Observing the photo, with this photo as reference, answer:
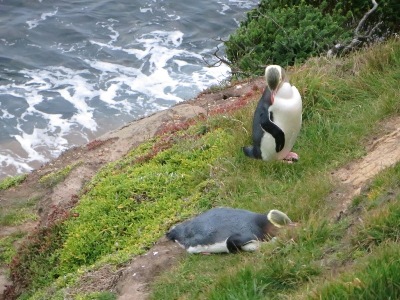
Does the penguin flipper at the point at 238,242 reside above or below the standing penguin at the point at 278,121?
below

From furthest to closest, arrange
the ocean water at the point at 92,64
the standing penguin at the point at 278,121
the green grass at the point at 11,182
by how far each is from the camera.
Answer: the ocean water at the point at 92,64, the green grass at the point at 11,182, the standing penguin at the point at 278,121

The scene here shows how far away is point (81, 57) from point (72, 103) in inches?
115

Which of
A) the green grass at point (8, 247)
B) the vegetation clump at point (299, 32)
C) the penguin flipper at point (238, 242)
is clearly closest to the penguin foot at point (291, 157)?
the penguin flipper at point (238, 242)

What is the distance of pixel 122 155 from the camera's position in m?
11.9

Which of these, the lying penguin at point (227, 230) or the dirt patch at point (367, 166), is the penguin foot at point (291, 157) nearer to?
the dirt patch at point (367, 166)

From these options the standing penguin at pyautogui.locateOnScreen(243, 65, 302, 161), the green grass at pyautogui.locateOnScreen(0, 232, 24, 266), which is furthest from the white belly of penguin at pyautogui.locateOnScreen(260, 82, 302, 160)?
the green grass at pyautogui.locateOnScreen(0, 232, 24, 266)

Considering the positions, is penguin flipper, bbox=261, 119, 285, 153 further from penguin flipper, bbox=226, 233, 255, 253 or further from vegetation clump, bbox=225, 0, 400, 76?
vegetation clump, bbox=225, 0, 400, 76

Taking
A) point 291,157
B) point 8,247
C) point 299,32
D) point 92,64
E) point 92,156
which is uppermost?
point 291,157

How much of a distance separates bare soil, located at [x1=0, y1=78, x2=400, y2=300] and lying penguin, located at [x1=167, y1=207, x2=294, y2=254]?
224 millimetres

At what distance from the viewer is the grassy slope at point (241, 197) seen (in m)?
5.57

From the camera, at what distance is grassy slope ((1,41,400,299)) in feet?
18.3

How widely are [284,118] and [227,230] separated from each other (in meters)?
1.86

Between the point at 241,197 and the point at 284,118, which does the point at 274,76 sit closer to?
the point at 284,118

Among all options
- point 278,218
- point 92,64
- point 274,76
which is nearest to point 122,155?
point 274,76
